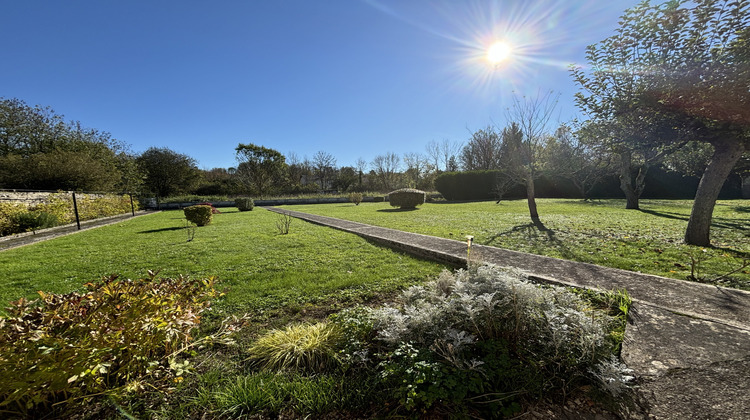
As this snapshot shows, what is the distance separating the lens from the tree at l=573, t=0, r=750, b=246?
4.00 meters

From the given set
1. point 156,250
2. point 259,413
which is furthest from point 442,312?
point 156,250

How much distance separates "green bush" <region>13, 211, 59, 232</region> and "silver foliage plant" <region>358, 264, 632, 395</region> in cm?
1298

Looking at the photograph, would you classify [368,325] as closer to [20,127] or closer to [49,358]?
[49,358]

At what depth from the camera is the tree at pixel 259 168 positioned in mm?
32875

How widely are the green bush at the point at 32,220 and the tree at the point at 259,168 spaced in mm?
23081

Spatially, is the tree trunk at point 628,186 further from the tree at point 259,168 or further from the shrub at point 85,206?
the tree at point 259,168

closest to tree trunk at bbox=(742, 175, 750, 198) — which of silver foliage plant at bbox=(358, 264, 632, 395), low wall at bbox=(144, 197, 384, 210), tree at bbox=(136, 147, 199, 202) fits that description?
low wall at bbox=(144, 197, 384, 210)

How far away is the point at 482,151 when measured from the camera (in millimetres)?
33844

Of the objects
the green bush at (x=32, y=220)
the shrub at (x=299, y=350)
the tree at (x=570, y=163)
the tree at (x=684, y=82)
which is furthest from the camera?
the tree at (x=570, y=163)

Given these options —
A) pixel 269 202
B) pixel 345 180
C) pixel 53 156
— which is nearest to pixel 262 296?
pixel 53 156

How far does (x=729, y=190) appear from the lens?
67.1 feet

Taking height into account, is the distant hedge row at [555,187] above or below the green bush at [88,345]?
above

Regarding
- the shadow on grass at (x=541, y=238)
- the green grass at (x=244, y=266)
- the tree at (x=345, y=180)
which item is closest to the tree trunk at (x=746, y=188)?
the shadow on grass at (x=541, y=238)

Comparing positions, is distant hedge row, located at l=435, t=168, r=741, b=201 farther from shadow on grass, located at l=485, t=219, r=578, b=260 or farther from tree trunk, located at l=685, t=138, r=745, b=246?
tree trunk, located at l=685, t=138, r=745, b=246
